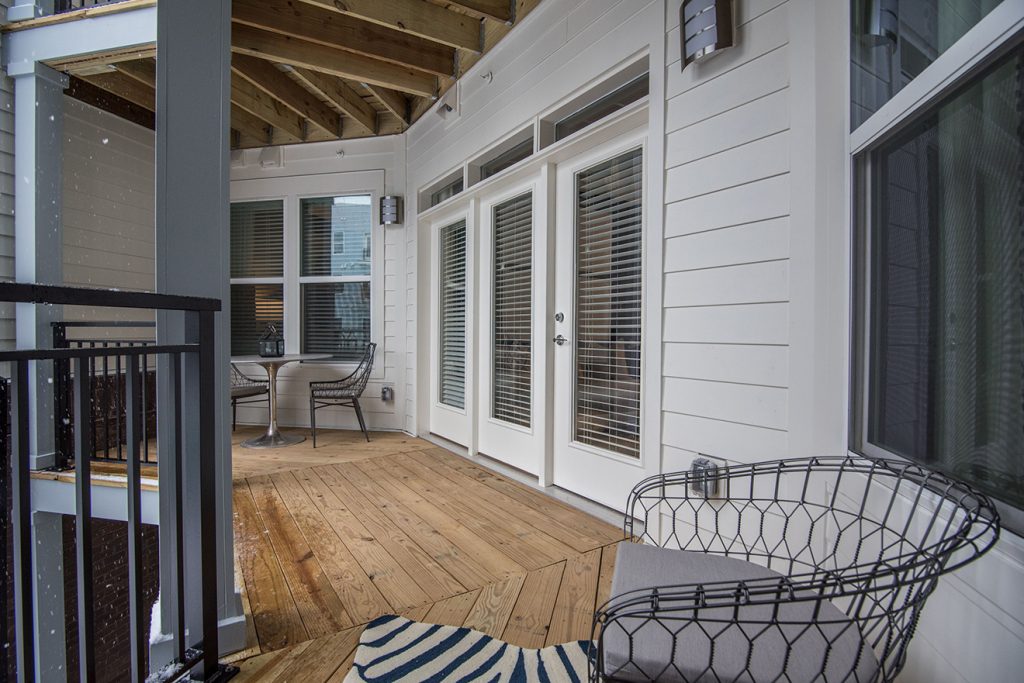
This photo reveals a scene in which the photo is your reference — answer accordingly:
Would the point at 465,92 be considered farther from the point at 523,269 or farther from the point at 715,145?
the point at 715,145

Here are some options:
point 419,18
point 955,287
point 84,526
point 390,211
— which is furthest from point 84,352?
point 390,211

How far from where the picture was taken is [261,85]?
402 centimetres

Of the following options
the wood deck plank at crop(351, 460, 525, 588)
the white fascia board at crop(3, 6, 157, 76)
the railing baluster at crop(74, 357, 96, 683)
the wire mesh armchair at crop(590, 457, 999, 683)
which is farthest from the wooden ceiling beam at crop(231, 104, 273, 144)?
the wire mesh armchair at crop(590, 457, 999, 683)

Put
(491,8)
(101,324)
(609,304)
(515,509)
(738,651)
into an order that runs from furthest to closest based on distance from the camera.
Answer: (491,8) → (515,509) → (609,304) → (101,324) → (738,651)

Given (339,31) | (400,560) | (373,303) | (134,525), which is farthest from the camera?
(373,303)

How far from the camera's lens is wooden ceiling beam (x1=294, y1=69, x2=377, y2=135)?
4121mm

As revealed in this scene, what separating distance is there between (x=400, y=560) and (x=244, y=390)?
3.03 m

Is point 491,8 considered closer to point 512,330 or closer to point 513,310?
point 513,310

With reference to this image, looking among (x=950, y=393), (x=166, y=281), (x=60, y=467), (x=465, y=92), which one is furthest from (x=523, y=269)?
(x=60, y=467)

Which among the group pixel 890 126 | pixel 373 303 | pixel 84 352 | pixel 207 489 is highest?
pixel 890 126

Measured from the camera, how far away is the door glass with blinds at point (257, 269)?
5273mm

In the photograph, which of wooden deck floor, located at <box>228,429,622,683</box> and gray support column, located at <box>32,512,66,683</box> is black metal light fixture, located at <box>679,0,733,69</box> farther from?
gray support column, located at <box>32,512,66,683</box>

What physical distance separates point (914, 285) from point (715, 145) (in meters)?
0.97

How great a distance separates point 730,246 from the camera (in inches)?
72.9
